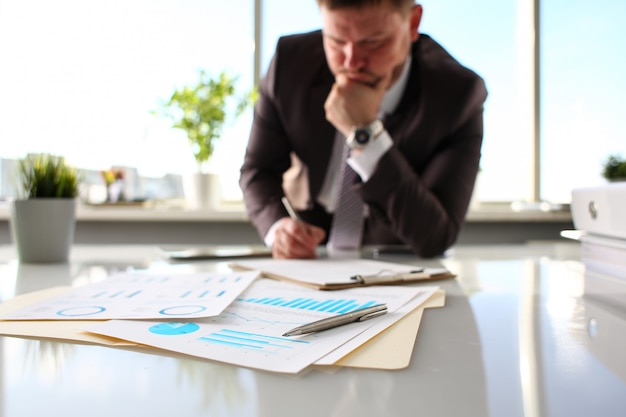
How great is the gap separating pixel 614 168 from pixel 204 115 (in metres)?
1.95

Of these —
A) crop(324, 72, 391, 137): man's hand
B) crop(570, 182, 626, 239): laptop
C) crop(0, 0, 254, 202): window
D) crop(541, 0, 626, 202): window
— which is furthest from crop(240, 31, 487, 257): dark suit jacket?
crop(541, 0, 626, 202): window

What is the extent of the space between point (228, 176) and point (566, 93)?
1955 mm

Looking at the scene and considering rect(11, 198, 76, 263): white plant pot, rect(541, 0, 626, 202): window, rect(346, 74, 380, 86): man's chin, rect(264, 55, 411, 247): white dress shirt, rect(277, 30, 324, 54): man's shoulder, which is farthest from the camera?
rect(541, 0, 626, 202): window

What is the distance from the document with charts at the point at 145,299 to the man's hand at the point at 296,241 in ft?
1.01

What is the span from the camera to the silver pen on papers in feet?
1.36

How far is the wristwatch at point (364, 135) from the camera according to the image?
46.3 inches

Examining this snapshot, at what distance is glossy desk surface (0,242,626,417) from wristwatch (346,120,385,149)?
688 millimetres

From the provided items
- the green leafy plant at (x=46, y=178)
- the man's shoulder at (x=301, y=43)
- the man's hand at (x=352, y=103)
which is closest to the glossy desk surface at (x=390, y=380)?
the green leafy plant at (x=46, y=178)

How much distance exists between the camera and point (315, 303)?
569mm

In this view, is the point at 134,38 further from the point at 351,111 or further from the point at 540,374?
the point at 540,374

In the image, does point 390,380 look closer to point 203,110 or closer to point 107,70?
point 203,110

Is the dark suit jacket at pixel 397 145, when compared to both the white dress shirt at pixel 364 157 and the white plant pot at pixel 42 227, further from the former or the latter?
the white plant pot at pixel 42 227

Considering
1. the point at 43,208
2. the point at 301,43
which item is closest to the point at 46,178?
the point at 43,208

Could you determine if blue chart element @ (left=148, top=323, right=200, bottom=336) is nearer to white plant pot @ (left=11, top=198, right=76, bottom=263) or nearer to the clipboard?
the clipboard
